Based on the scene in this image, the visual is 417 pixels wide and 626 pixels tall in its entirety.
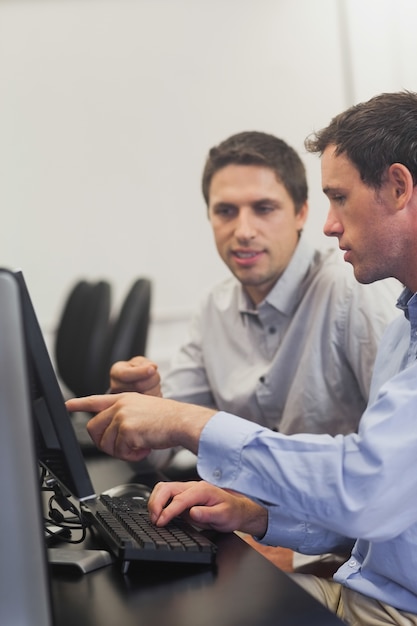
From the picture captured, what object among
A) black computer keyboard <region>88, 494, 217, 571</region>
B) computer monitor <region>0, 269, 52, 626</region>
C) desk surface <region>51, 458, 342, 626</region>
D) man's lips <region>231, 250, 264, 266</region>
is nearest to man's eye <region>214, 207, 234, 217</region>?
man's lips <region>231, 250, 264, 266</region>

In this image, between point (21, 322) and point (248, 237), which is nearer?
point (21, 322)

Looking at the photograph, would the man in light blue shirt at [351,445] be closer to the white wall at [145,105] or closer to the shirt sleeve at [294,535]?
the shirt sleeve at [294,535]

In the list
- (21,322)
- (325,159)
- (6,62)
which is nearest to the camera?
(21,322)

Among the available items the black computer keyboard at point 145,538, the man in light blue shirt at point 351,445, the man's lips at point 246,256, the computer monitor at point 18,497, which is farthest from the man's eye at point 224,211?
the computer monitor at point 18,497

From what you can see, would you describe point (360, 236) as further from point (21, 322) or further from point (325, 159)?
point (21, 322)

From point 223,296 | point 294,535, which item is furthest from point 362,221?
point 223,296

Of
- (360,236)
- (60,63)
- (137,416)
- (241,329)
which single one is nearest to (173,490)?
(137,416)

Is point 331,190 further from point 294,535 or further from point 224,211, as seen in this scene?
point 224,211

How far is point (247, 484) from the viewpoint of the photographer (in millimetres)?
1019

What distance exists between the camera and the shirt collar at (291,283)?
76.2 inches

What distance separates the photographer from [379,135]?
119cm

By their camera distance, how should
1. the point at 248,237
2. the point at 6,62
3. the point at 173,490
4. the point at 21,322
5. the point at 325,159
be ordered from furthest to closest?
the point at 6,62 < the point at 248,237 < the point at 325,159 < the point at 173,490 < the point at 21,322

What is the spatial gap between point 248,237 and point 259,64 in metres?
2.42

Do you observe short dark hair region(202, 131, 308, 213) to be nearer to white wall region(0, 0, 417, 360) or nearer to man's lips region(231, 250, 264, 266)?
man's lips region(231, 250, 264, 266)
